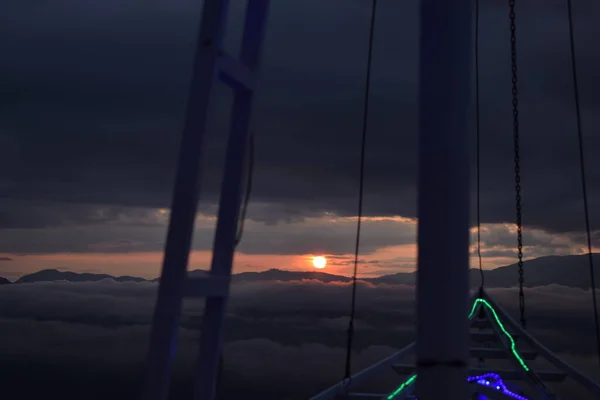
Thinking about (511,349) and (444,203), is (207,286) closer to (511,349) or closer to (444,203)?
(444,203)

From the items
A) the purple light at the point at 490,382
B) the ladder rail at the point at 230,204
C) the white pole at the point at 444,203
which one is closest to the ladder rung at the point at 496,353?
the purple light at the point at 490,382

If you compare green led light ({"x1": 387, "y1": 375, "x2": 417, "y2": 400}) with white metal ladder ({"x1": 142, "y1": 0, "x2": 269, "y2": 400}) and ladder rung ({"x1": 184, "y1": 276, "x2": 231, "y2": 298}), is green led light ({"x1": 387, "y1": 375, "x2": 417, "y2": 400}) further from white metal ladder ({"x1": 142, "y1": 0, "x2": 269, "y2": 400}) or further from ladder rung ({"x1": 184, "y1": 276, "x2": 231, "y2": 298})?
ladder rung ({"x1": 184, "y1": 276, "x2": 231, "y2": 298})

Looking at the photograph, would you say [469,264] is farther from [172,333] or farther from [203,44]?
[203,44]

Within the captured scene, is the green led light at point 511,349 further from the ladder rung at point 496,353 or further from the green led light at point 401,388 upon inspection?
the ladder rung at point 496,353

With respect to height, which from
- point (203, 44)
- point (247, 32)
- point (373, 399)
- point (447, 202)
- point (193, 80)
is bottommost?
point (373, 399)

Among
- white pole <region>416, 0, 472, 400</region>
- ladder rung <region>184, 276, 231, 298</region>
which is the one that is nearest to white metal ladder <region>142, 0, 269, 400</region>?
ladder rung <region>184, 276, 231, 298</region>

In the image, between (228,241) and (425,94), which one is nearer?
(425,94)

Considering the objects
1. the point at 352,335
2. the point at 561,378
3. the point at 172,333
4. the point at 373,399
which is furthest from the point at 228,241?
the point at 561,378
